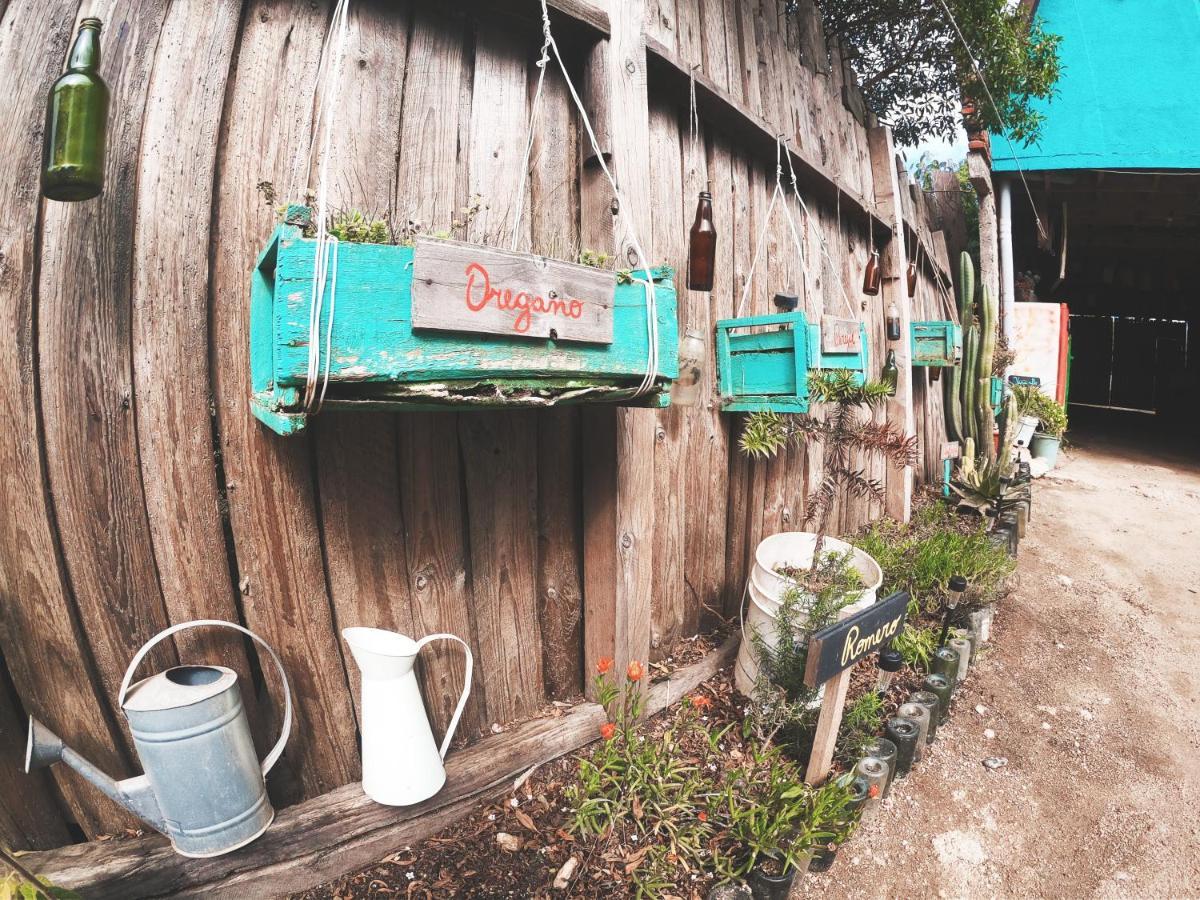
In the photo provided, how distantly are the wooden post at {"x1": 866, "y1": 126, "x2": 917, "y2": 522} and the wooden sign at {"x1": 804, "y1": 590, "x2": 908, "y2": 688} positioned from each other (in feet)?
6.93

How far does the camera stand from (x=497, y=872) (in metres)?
1.44

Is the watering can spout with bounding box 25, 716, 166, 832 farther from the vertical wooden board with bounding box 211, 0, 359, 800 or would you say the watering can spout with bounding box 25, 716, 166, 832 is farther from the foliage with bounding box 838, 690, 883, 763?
the foliage with bounding box 838, 690, 883, 763

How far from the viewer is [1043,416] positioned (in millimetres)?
6516

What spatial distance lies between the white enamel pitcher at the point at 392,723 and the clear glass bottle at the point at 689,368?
3.62 feet

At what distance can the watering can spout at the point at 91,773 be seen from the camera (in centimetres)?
111

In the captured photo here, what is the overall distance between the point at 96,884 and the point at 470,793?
31.2 inches

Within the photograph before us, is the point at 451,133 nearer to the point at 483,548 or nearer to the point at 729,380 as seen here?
the point at 483,548

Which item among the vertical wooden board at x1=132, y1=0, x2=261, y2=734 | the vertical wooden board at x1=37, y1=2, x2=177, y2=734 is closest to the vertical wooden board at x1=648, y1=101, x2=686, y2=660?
the vertical wooden board at x1=132, y1=0, x2=261, y2=734

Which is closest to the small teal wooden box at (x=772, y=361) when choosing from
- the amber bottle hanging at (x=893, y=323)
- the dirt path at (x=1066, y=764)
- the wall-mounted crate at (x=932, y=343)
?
the dirt path at (x=1066, y=764)

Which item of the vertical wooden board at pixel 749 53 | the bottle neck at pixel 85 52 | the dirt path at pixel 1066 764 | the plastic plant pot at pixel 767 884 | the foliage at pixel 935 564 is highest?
the vertical wooden board at pixel 749 53

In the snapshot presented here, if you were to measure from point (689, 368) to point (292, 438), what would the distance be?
1.23 metres

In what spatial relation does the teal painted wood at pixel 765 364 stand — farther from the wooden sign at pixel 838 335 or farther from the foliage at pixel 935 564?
the foliage at pixel 935 564

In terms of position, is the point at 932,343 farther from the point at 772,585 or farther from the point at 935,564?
the point at 772,585

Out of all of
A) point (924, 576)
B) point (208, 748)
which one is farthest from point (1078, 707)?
point (208, 748)
